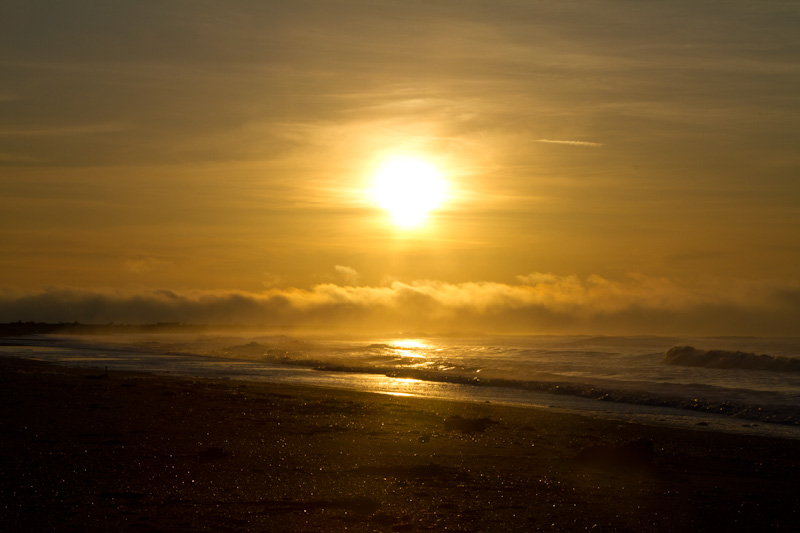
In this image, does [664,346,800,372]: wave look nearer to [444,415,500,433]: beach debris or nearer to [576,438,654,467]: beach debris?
[444,415,500,433]: beach debris

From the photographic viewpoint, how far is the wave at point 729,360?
3770 centimetres

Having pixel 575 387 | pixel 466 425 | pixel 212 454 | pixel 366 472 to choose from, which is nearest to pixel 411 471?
pixel 366 472

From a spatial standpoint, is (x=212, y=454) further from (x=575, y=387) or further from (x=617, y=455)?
(x=575, y=387)

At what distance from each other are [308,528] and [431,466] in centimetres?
372

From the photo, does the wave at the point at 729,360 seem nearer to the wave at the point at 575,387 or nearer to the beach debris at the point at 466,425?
the wave at the point at 575,387

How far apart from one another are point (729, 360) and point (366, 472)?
122 feet

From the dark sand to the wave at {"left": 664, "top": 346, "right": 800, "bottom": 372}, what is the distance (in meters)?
25.6

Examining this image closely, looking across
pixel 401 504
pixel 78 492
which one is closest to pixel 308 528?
pixel 401 504

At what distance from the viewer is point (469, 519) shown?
25.5 ft

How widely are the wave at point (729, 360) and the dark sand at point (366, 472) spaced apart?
2559cm

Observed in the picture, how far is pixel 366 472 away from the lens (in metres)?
10.1

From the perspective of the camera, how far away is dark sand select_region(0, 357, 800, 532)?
25.3 ft

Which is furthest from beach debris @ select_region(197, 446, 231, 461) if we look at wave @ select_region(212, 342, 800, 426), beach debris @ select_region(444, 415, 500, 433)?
wave @ select_region(212, 342, 800, 426)

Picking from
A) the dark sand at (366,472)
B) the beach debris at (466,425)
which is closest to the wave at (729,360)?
the dark sand at (366,472)
